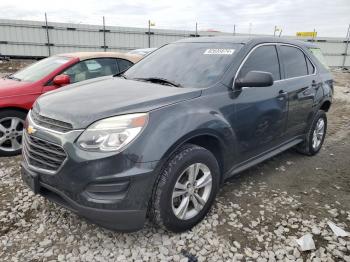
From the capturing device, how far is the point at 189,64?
3471 mm

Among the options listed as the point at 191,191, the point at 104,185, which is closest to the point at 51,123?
the point at 104,185

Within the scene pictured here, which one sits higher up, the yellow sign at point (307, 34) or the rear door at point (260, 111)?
the yellow sign at point (307, 34)

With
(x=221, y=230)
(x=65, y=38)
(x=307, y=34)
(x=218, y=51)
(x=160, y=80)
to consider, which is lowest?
(x=221, y=230)

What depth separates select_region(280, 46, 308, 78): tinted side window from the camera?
162 inches

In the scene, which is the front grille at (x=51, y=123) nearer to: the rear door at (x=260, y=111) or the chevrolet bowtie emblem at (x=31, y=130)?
the chevrolet bowtie emblem at (x=31, y=130)

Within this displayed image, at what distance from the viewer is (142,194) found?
2434 mm

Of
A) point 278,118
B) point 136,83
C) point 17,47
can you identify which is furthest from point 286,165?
point 17,47

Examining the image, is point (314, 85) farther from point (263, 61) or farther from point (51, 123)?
point (51, 123)

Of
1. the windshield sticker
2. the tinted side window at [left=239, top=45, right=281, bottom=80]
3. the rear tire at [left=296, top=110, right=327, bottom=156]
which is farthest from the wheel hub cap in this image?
the rear tire at [left=296, top=110, right=327, bottom=156]

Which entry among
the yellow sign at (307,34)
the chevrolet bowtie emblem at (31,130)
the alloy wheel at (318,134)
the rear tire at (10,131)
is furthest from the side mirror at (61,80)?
the yellow sign at (307,34)

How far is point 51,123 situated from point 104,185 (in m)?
0.74

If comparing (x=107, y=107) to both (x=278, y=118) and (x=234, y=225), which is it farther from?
(x=278, y=118)

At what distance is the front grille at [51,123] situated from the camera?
98.7 inches

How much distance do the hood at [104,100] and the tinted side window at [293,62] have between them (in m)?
1.78
